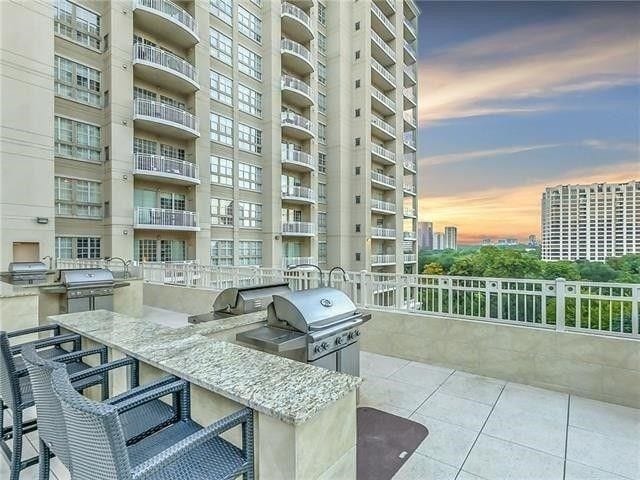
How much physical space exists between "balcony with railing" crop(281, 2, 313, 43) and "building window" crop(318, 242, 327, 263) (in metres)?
13.9

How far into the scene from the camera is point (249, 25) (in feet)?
62.3

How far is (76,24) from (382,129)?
19.4 meters

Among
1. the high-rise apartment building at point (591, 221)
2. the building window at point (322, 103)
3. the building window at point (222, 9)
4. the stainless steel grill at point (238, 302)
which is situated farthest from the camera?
the building window at point (322, 103)

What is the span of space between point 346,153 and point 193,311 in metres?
18.5

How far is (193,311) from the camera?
801 centimetres

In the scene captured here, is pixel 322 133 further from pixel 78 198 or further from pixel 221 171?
pixel 78 198

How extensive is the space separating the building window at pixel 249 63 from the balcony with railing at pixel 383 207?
38.6ft

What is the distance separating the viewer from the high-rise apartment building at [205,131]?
11883 millimetres

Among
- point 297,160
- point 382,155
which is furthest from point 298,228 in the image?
point 382,155

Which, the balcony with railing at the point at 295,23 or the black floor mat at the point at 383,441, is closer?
the black floor mat at the point at 383,441

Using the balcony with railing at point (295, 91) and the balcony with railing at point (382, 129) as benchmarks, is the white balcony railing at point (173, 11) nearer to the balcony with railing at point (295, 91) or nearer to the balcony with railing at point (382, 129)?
the balcony with railing at point (295, 91)

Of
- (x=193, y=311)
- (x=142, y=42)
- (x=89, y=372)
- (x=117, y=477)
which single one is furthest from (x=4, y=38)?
(x=117, y=477)

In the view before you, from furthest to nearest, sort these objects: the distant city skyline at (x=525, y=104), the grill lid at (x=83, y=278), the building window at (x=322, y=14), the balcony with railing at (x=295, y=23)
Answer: the building window at (x=322, y=14), the balcony with railing at (x=295, y=23), the distant city skyline at (x=525, y=104), the grill lid at (x=83, y=278)

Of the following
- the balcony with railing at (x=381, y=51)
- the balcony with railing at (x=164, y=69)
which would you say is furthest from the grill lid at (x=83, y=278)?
the balcony with railing at (x=381, y=51)
